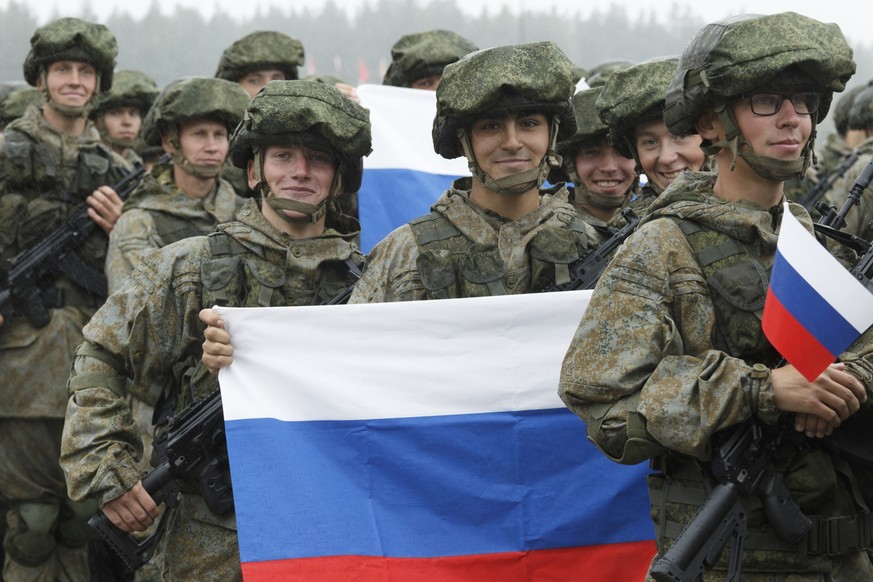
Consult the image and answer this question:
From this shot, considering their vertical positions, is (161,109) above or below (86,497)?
above

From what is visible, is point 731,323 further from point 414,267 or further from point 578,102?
point 578,102

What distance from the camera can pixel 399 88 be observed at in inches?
375

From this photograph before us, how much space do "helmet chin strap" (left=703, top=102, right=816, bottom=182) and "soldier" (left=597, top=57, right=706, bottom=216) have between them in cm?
198

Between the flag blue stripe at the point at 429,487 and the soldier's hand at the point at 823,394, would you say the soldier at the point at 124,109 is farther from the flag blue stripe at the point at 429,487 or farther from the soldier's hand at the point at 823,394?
the soldier's hand at the point at 823,394

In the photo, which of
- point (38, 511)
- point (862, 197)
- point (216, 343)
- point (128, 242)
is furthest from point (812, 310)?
point (38, 511)

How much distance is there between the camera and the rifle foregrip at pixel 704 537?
4176mm

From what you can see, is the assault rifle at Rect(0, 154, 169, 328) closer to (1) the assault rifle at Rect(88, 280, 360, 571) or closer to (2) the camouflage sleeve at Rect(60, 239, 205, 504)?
(2) the camouflage sleeve at Rect(60, 239, 205, 504)

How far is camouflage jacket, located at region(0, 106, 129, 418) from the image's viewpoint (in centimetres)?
910

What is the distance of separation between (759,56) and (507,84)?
4.89ft

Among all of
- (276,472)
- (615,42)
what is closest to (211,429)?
(276,472)

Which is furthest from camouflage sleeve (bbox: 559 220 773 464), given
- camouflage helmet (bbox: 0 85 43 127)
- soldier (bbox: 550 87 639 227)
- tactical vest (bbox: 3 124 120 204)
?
camouflage helmet (bbox: 0 85 43 127)

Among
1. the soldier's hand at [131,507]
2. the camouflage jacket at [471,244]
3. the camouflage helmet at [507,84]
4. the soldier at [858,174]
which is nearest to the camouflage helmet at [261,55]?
the soldier at [858,174]

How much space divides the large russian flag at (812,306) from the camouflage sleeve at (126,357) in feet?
8.71

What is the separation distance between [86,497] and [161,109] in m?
3.35
